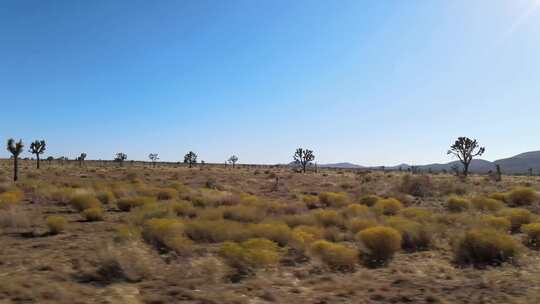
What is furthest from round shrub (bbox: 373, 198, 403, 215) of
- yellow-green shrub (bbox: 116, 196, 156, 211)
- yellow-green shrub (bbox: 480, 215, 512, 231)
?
yellow-green shrub (bbox: 116, 196, 156, 211)

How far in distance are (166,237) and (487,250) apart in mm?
7709

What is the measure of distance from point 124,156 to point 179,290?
9252cm

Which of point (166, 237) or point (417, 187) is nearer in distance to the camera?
point (166, 237)

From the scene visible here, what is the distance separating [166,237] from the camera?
11.4 metres

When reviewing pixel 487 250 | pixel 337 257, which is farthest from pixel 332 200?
pixel 337 257

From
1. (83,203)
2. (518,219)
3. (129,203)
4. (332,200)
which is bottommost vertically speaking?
(518,219)

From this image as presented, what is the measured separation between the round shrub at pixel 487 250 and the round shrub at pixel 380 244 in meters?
1.48

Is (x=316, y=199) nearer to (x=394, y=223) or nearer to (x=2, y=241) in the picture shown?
(x=394, y=223)

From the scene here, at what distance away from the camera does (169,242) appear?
11.1 metres

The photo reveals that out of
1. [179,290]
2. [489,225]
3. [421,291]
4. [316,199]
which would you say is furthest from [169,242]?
[316,199]

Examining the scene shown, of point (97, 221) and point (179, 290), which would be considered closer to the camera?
point (179, 290)

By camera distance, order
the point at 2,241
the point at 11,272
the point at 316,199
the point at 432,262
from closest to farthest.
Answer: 1. the point at 11,272
2. the point at 432,262
3. the point at 2,241
4. the point at 316,199

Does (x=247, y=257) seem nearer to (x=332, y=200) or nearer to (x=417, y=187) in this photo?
(x=332, y=200)

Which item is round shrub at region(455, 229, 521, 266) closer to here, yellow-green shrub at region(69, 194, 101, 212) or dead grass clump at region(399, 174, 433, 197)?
yellow-green shrub at region(69, 194, 101, 212)
